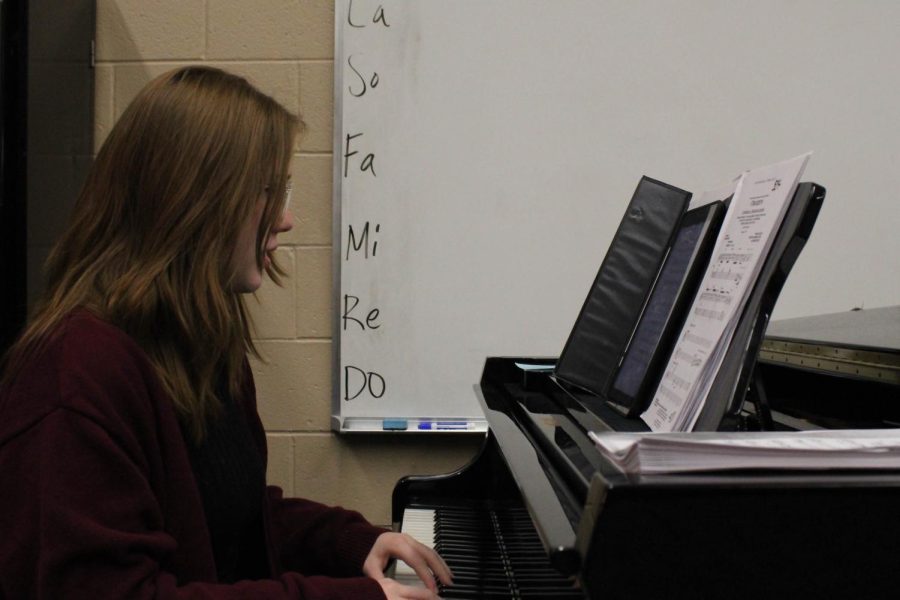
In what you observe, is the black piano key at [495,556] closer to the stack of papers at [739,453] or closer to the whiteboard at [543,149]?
the stack of papers at [739,453]

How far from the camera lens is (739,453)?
56 cm

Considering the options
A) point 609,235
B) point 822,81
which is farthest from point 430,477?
point 822,81

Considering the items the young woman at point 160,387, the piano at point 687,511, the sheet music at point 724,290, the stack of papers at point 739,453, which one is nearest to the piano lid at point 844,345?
the piano at point 687,511

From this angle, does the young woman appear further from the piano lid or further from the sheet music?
the piano lid

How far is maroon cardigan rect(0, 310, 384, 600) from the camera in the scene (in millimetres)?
778

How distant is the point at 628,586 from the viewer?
57 cm

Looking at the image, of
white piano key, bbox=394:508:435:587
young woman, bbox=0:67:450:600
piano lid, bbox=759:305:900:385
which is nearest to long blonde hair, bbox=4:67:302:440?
young woman, bbox=0:67:450:600

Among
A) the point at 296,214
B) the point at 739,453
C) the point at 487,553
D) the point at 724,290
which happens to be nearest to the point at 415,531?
the point at 487,553

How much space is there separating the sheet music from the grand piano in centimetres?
1

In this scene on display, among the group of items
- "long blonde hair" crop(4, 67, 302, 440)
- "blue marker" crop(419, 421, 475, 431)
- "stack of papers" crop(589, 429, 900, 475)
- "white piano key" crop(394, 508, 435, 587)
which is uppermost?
"long blonde hair" crop(4, 67, 302, 440)

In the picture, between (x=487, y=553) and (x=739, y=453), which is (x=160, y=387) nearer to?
(x=487, y=553)

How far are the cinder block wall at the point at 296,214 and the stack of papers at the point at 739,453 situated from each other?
54.6 inches

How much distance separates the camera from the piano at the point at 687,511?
21.8 inches

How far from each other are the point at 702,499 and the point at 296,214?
59.4 inches
